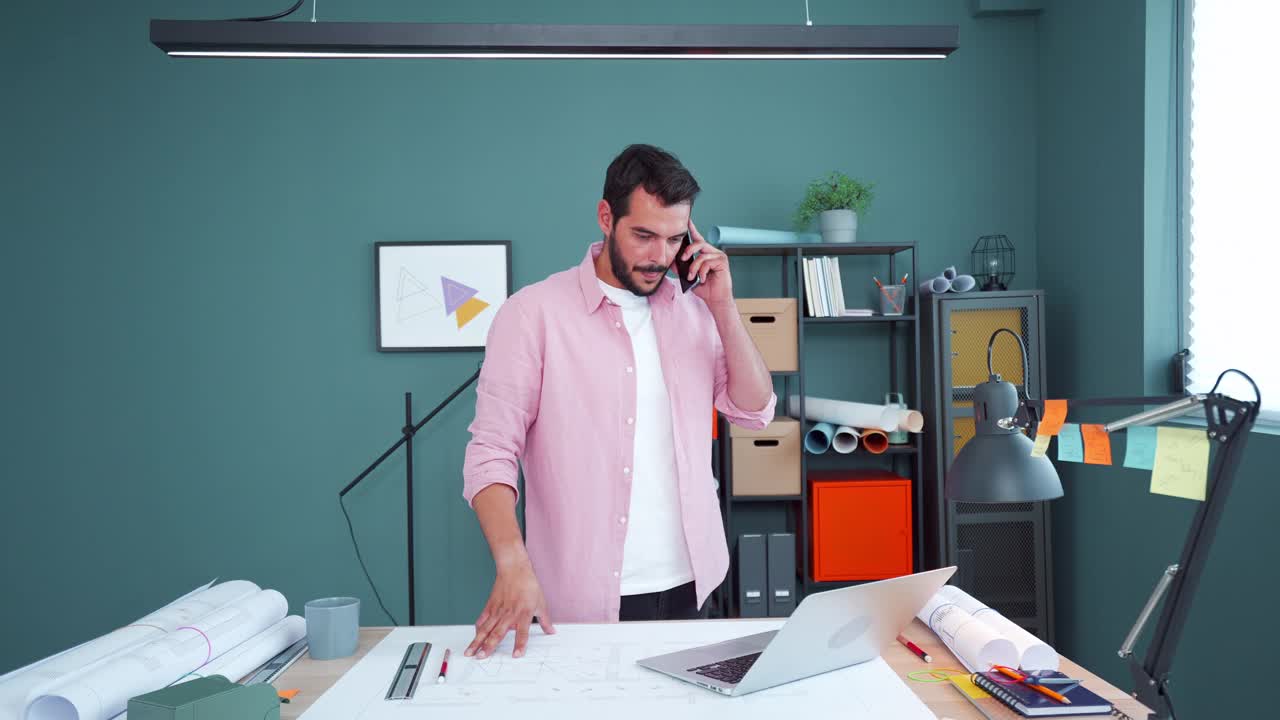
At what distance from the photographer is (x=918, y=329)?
337cm

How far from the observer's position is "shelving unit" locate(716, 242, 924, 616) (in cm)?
325

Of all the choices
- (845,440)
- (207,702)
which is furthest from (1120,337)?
(207,702)

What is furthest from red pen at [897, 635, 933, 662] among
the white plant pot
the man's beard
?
the white plant pot

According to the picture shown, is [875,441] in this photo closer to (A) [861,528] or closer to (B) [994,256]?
(A) [861,528]

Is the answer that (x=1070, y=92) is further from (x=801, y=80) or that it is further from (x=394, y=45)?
(x=394, y=45)

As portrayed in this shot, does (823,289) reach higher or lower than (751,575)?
higher

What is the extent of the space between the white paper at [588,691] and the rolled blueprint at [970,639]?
0.14 metres

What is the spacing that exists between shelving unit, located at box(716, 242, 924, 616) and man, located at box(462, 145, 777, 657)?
4.73 ft

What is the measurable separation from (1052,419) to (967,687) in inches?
16.6

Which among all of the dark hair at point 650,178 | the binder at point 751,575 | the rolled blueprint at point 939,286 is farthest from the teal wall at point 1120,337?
the dark hair at point 650,178

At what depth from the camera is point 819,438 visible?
3.38m

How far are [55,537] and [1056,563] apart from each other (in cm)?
427

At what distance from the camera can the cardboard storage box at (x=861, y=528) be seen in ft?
10.7

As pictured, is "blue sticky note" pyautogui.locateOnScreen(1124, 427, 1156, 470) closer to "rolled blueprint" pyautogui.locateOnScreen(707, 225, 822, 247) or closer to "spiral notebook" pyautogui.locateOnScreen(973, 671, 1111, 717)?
"spiral notebook" pyautogui.locateOnScreen(973, 671, 1111, 717)
